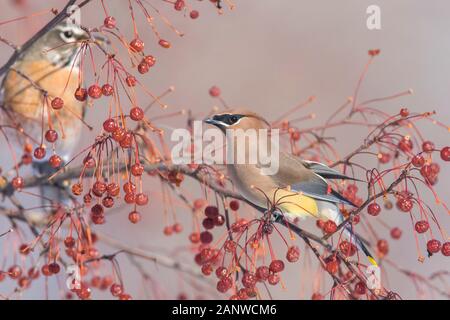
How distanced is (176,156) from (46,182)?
546mm

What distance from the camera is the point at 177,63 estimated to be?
239 inches

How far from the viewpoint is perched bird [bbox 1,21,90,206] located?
144 inches

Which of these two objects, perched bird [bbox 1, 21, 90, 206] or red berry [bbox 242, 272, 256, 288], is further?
perched bird [bbox 1, 21, 90, 206]

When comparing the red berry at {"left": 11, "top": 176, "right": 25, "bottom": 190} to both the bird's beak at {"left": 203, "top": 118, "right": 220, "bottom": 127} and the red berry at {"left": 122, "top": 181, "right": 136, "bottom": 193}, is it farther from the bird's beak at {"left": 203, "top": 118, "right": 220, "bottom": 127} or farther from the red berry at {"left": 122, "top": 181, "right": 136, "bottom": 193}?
the bird's beak at {"left": 203, "top": 118, "right": 220, "bottom": 127}

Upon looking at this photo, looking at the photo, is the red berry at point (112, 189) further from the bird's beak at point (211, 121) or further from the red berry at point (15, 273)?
the bird's beak at point (211, 121)

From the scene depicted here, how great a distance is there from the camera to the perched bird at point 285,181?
9.16 feet

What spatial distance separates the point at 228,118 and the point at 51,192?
38.3 inches

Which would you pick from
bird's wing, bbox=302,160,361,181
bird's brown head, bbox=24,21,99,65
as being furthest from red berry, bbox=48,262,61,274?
bird's brown head, bbox=24,21,99,65

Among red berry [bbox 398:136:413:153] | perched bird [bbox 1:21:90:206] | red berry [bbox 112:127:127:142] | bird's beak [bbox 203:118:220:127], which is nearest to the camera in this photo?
red berry [bbox 112:127:127:142]

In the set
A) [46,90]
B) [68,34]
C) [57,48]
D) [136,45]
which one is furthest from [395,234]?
[57,48]

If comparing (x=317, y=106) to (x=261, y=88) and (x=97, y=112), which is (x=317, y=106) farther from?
(x=97, y=112)

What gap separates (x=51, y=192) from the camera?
344cm

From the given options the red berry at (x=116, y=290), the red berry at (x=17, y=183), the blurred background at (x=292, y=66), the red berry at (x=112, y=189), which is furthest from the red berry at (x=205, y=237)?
the blurred background at (x=292, y=66)

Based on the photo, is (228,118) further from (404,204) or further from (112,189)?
(404,204)
